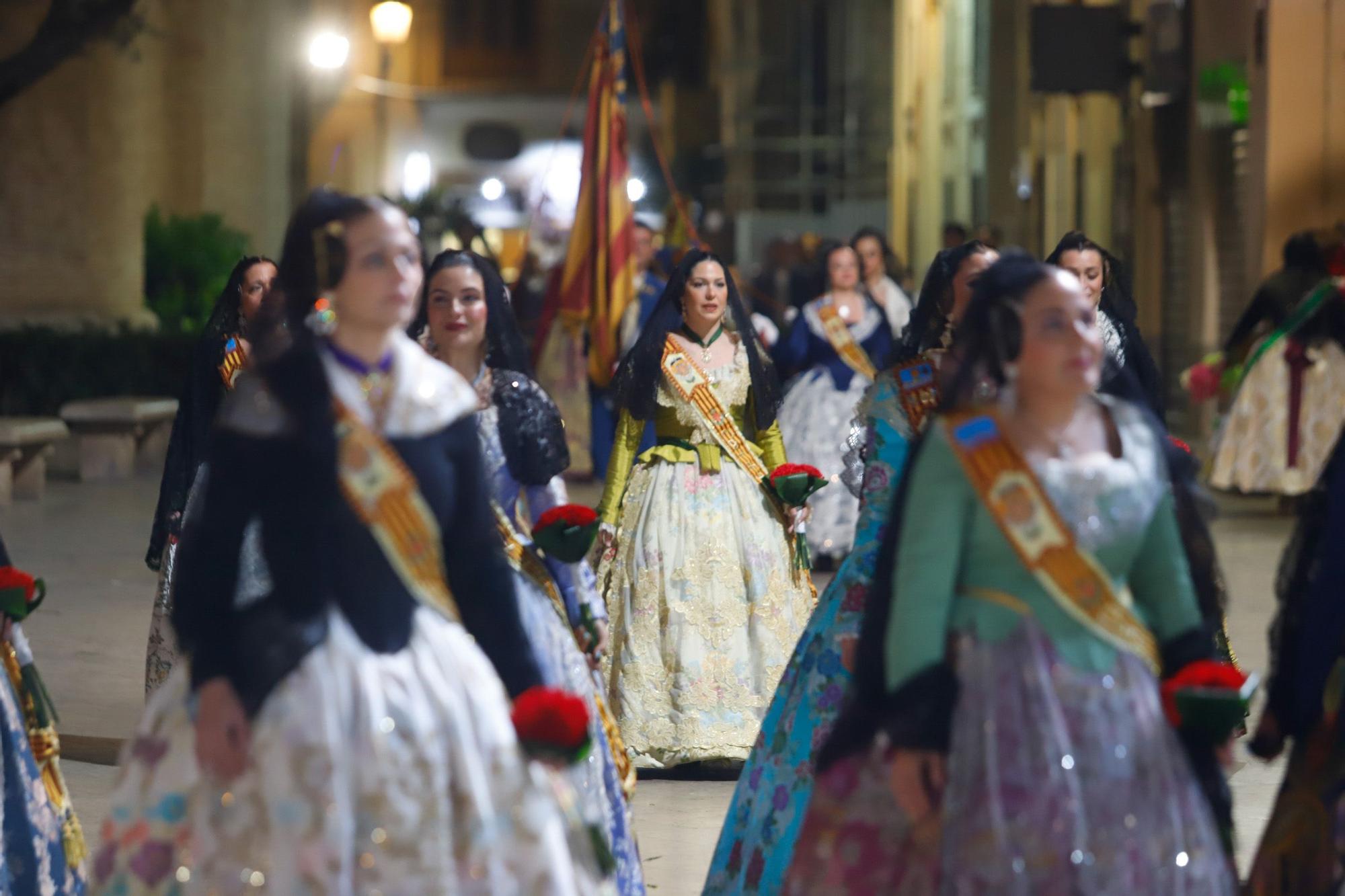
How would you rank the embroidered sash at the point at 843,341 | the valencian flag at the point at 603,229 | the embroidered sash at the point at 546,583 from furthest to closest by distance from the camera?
the valencian flag at the point at 603,229 < the embroidered sash at the point at 843,341 < the embroidered sash at the point at 546,583

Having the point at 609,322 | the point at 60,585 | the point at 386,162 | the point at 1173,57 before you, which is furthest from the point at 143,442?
the point at 386,162

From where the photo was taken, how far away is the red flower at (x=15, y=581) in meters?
5.19

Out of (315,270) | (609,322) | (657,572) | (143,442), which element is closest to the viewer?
(315,270)

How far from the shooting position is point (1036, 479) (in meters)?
3.99

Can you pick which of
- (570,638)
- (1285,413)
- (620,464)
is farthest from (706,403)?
(1285,413)

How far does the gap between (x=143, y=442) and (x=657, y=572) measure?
1251 cm

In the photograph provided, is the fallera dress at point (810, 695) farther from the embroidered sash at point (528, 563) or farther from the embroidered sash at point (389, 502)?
the embroidered sash at point (389, 502)

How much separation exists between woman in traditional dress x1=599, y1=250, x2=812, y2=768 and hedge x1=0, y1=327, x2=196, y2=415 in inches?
490

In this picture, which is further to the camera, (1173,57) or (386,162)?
(386,162)

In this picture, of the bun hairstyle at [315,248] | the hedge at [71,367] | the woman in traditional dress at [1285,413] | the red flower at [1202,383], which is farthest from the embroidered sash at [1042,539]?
the hedge at [71,367]

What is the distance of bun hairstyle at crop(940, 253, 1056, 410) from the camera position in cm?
410

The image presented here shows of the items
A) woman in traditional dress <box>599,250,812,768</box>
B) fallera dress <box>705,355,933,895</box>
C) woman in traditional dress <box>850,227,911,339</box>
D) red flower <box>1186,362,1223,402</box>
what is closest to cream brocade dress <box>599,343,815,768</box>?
woman in traditional dress <box>599,250,812,768</box>

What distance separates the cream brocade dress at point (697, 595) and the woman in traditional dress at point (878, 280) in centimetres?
544

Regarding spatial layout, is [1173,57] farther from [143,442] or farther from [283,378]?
[283,378]
